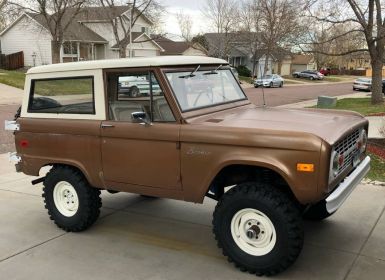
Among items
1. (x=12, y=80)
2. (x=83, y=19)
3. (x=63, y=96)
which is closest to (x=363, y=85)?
(x=12, y=80)

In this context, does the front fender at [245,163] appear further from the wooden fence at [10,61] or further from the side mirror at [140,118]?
the wooden fence at [10,61]

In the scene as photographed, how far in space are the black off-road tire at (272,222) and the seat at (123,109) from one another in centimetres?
127

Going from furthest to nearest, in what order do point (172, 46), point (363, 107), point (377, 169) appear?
point (172, 46) → point (363, 107) → point (377, 169)

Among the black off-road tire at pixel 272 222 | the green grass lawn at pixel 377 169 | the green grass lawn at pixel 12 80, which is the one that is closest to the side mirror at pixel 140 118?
the black off-road tire at pixel 272 222

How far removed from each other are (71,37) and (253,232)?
137 feet

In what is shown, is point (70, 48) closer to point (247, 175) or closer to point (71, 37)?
point (71, 37)

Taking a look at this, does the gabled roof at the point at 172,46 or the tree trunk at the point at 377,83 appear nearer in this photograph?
the tree trunk at the point at 377,83

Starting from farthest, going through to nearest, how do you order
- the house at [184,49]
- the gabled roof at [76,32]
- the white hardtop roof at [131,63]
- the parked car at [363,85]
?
the house at [184,49] < the gabled roof at [76,32] < the parked car at [363,85] < the white hardtop roof at [131,63]

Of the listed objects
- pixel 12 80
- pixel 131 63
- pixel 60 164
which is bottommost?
pixel 60 164

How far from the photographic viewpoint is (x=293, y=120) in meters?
4.28

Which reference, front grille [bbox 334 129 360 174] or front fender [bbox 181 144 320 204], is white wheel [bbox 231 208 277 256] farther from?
front grille [bbox 334 129 360 174]

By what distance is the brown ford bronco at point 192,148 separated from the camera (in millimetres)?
3814

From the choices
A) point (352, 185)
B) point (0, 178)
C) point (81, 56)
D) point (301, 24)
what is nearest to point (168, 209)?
point (352, 185)

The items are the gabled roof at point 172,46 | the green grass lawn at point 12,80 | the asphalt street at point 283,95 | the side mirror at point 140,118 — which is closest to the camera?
the side mirror at point 140,118
